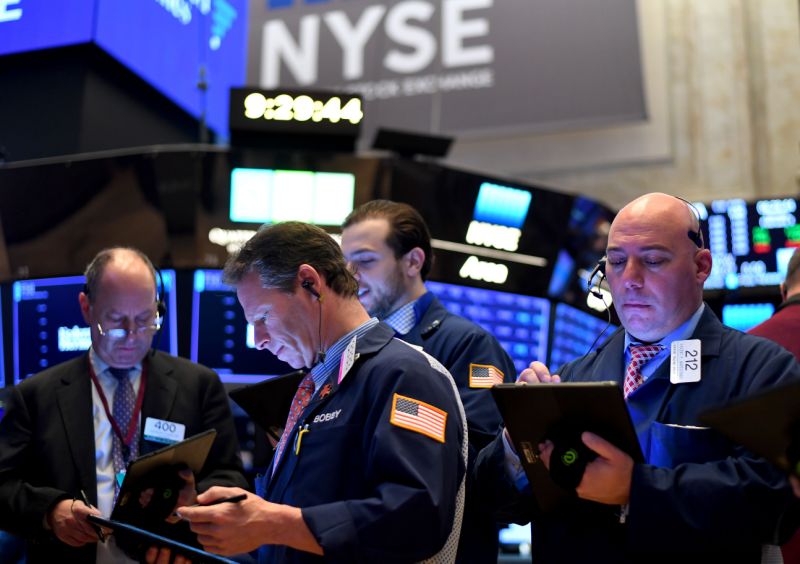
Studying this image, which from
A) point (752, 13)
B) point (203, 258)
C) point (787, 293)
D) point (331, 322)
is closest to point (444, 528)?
point (331, 322)

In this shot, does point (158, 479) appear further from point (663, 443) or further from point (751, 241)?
point (751, 241)

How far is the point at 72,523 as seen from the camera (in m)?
3.09

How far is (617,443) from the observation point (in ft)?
7.33

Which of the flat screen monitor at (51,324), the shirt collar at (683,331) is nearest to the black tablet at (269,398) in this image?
the shirt collar at (683,331)

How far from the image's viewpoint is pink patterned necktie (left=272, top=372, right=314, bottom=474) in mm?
2469

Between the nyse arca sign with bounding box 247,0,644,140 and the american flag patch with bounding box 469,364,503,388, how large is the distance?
6.64 meters

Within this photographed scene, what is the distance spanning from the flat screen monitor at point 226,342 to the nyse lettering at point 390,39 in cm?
540

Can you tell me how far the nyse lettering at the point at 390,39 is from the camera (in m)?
10.2

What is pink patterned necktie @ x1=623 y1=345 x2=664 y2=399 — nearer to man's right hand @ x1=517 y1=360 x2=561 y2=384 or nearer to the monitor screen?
man's right hand @ x1=517 y1=360 x2=561 y2=384

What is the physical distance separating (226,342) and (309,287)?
3099 mm

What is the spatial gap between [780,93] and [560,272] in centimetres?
455

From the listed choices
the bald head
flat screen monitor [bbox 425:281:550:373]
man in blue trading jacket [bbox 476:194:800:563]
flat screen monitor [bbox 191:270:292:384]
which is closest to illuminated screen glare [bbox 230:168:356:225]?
flat screen monitor [bbox 191:270:292:384]

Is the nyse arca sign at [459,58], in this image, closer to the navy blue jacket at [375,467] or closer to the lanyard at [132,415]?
the lanyard at [132,415]

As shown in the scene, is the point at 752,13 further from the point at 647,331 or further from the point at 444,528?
the point at 444,528
